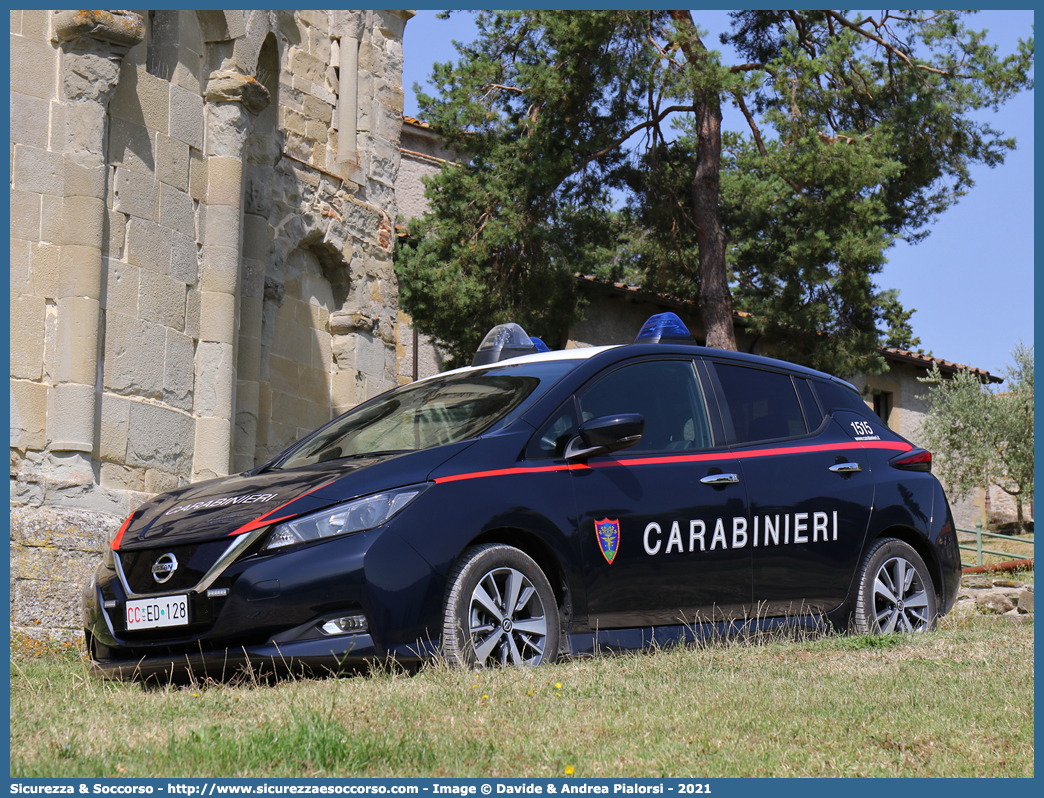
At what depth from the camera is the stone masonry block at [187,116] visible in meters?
9.01

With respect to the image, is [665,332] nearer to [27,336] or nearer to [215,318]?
[215,318]

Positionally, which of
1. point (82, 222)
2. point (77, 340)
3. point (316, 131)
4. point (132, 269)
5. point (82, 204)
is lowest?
point (77, 340)

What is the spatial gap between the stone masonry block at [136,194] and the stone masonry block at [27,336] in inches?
38.6

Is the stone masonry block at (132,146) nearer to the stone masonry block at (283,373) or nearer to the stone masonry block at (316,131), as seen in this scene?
the stone masonry block at (283,373)

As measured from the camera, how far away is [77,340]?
7926mm

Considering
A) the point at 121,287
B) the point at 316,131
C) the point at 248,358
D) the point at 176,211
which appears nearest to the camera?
the point at 121,287

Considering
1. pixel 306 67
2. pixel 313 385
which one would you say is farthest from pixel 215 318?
pixel 306 67

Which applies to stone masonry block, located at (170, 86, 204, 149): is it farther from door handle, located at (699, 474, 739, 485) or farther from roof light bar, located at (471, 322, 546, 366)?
door handle, located at (699, 474, 739, 485)

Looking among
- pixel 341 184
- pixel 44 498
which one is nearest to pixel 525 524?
pixel 44 498

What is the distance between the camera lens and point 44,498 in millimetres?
7625

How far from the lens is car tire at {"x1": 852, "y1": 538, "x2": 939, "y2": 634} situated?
6.46m

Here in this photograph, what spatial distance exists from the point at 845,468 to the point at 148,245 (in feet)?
17.8

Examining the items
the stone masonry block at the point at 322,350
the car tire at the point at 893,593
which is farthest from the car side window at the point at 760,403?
the stone masonry block at the point at 322,350
